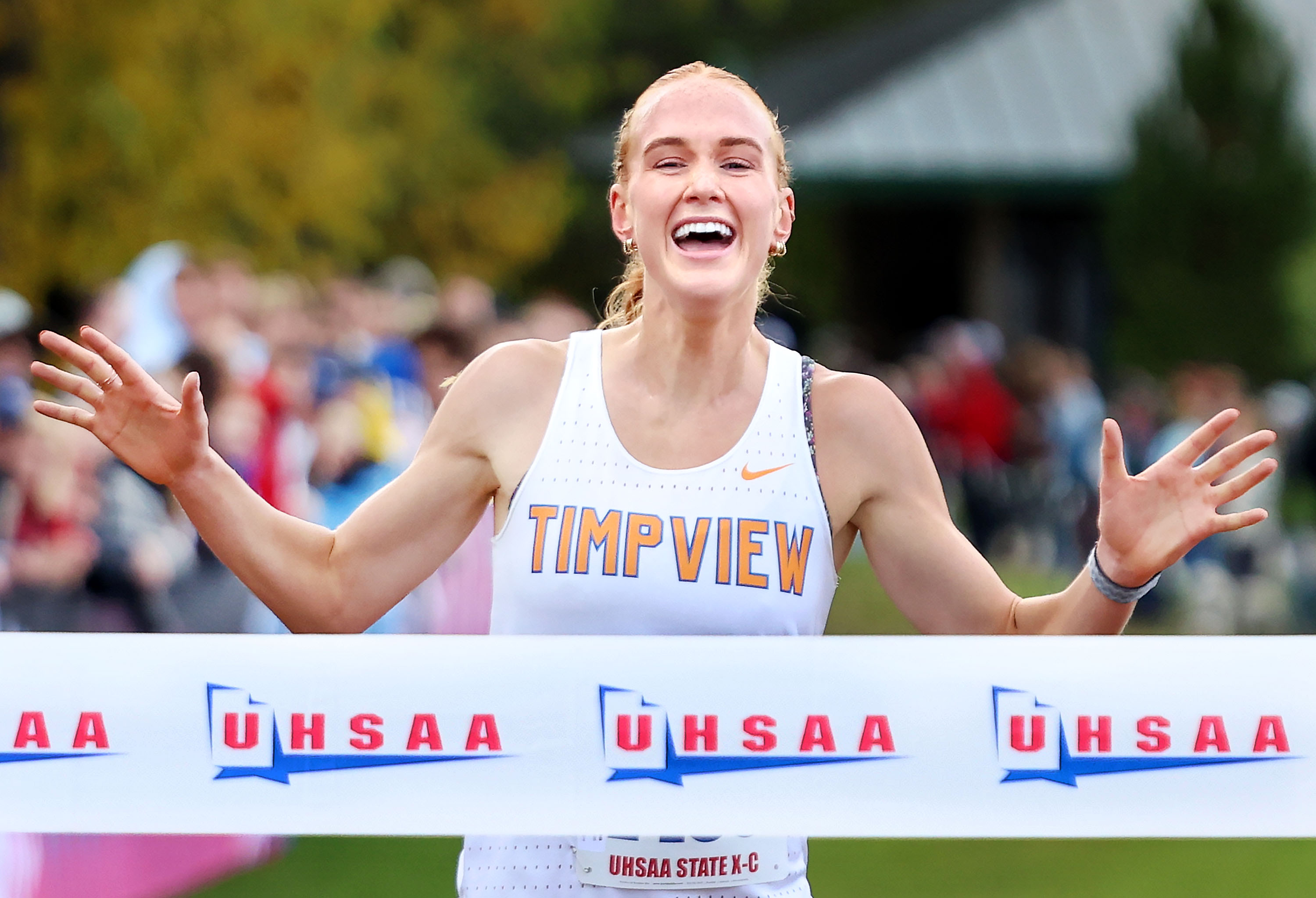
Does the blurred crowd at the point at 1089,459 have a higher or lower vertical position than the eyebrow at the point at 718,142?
higher

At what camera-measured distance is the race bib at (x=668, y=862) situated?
9.39 ft

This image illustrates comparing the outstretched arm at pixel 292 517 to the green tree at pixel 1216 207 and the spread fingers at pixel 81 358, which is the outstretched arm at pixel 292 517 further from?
the green tree at pixel 1216 207

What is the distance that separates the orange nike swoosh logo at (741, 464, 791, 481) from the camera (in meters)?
2.89

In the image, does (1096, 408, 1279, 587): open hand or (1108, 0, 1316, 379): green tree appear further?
(1108, 0, 1316, 379): green tree

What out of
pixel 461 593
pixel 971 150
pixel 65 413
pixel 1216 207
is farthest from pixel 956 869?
pixel 971 150

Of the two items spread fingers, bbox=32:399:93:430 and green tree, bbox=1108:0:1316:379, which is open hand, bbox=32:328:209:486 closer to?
spread fingers, bbox=32:399:93:430

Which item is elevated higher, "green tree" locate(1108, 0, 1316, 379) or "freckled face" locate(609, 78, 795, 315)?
"green tree" locate(1108, 0, 1316, 379)

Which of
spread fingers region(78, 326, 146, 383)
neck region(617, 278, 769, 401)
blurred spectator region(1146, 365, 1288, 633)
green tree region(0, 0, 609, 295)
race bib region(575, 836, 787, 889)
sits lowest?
race bib region(575, 836, 787, 889)

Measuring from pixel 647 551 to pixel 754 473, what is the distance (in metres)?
0.22

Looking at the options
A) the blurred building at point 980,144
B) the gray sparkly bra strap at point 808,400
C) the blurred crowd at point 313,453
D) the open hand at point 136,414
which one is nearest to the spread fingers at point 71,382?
the open hand at point 136,414

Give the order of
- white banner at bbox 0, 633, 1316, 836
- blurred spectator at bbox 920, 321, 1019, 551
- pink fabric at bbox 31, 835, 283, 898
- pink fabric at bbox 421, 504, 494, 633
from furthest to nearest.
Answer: blurred spectator at bbox 920, 321, 1019, 551
pink fabric at bbox 421, 504, 494, 633
pink fabric at bbox 31, 835, 283, 898
white banner at bbox 0, 633, 1316, 836

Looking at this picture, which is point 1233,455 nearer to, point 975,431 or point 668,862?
point 668,862

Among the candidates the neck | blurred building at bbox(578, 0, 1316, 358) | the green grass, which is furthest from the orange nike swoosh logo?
blurred building at bbox(578, 0, 1316, 358)

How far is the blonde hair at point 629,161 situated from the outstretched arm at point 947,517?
1.01ft
